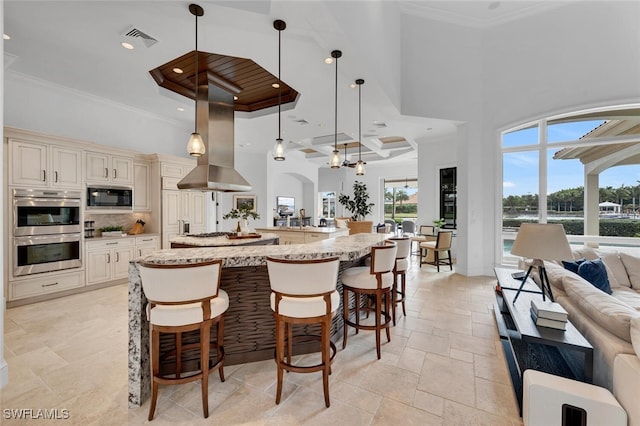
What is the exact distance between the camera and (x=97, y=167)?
4.60 meters

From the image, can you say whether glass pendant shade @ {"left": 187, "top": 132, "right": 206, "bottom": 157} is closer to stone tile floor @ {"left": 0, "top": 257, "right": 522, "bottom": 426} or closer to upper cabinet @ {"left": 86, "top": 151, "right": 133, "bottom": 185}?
stone tile floor @ {"left": 0, "top": 257, "right": 522, "bottom": 426}

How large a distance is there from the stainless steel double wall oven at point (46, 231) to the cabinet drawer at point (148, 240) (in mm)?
857

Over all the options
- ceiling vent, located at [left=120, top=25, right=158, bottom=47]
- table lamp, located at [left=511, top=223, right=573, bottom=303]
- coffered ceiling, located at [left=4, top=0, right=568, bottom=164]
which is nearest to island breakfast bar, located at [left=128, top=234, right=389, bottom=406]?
table lamp, located at [left=511, top=223, right=573, bottom=303]

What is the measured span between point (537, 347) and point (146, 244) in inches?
233

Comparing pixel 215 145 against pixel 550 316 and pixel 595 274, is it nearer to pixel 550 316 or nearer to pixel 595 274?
pixel 550 316

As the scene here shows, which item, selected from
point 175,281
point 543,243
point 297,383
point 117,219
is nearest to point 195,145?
point 175,281

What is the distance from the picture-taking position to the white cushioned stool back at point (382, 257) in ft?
7.91

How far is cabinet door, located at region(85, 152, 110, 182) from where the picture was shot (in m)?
4.49

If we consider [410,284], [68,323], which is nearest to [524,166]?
[410,284]

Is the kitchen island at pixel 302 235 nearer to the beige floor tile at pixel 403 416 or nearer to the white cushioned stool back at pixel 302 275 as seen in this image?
the white cushioned stool back at pixel 302 275

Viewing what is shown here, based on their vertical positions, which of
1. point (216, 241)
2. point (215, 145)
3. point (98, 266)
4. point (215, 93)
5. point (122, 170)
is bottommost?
point (98, 266)

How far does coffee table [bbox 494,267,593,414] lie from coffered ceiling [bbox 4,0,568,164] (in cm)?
299

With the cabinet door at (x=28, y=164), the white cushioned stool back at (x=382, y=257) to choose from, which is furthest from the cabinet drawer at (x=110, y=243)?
the white cushioned stool back at (x=382, y=257)

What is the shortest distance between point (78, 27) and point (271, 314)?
370cm
